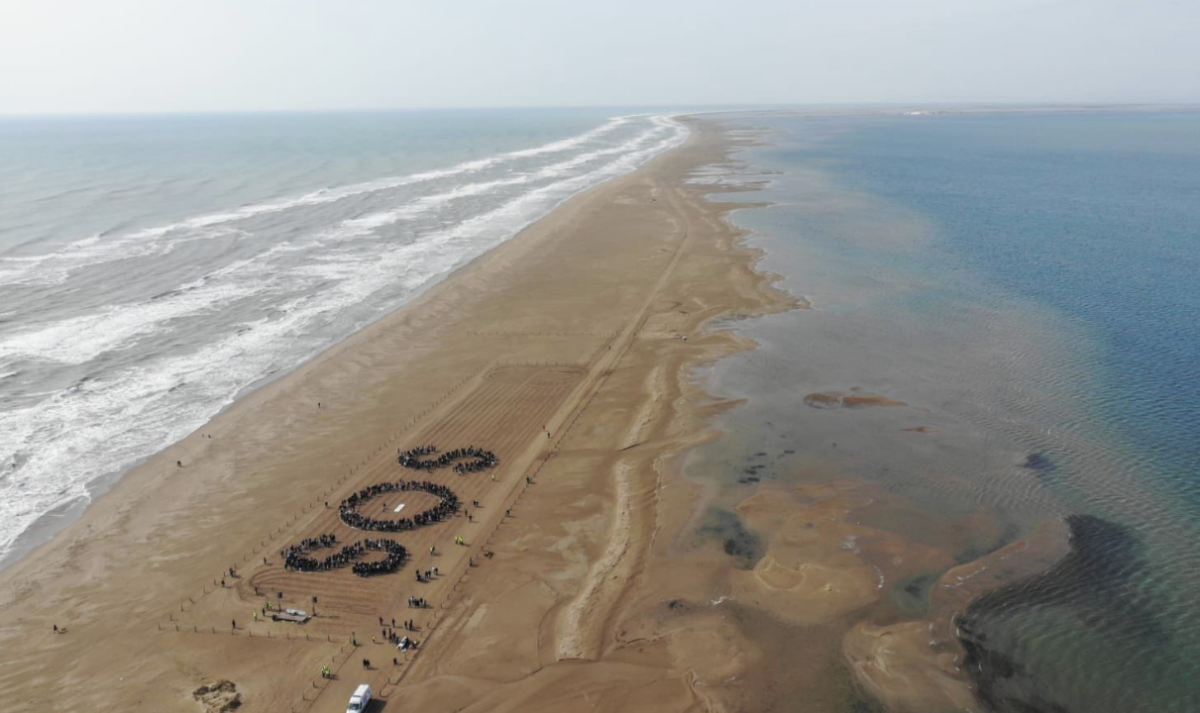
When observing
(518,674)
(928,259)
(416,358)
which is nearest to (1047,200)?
(928,259)

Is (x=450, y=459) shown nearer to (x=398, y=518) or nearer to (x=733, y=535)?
(x=398, y=518)

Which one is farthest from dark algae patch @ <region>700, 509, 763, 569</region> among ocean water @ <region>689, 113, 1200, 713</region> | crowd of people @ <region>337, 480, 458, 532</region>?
crowd of people @ <region>337, 480, 458, 532</region>

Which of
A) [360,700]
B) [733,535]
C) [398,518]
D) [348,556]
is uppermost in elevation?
[733,535]

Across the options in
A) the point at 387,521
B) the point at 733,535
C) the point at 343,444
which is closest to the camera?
the point at 733,535

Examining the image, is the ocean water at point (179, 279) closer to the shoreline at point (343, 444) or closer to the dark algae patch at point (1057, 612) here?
the shoreline at point (343, 444)

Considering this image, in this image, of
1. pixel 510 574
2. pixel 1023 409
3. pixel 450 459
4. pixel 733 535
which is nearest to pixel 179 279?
pixel 450 459
